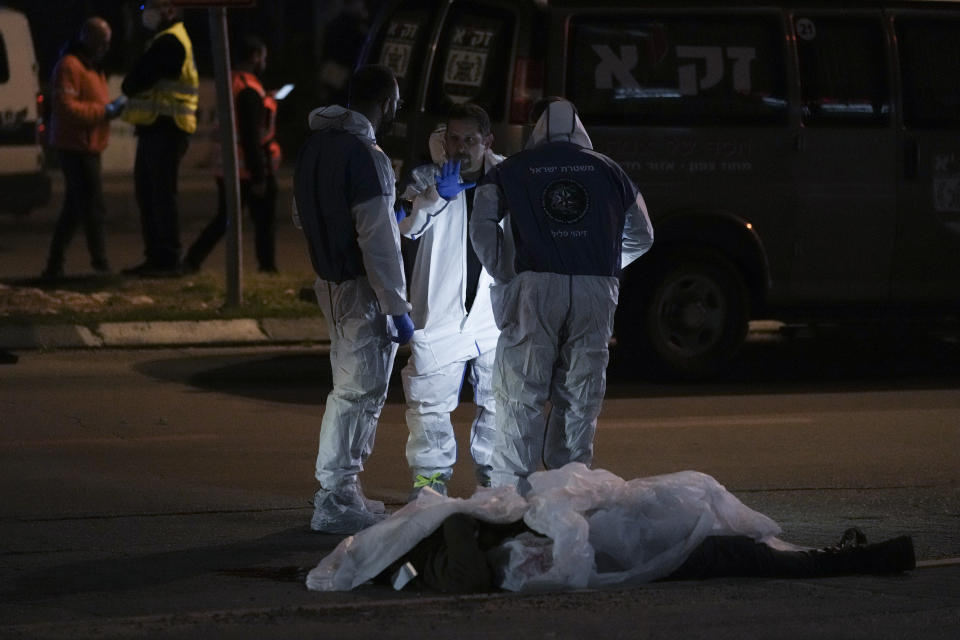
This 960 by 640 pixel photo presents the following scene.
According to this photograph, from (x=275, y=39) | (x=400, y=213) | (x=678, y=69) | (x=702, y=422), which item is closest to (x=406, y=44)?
(x=678, y=69)

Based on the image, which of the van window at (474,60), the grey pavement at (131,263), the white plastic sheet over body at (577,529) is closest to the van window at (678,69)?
the van window at (474,60)

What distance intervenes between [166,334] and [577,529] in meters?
6.84

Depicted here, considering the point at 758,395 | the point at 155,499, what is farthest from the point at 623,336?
the point at 155,499

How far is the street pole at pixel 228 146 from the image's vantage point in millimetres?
13195

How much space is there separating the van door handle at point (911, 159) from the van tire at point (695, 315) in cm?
118

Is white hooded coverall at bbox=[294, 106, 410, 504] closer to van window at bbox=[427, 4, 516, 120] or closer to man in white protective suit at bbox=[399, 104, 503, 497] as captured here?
man in white protective suit at bbox=[399, 104, 503, 497]

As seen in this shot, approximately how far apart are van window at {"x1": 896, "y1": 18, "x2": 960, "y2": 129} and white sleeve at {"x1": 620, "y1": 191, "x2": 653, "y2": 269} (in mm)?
4351

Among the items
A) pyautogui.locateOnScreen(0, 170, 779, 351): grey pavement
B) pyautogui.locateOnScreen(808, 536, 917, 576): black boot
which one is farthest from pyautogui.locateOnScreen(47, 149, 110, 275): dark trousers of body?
pyautogui.locateOnScreen(808, 536, 917, 576): black boot

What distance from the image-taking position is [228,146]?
43.8 feet

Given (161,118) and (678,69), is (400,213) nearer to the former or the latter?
(678,69)

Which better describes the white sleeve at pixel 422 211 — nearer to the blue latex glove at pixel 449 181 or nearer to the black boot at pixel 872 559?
the blue latex glove at pixel 449 181

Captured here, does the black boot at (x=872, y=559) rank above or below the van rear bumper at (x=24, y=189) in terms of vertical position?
below

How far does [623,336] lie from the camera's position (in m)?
11.4

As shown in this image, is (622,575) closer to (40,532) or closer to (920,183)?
(40,532)
